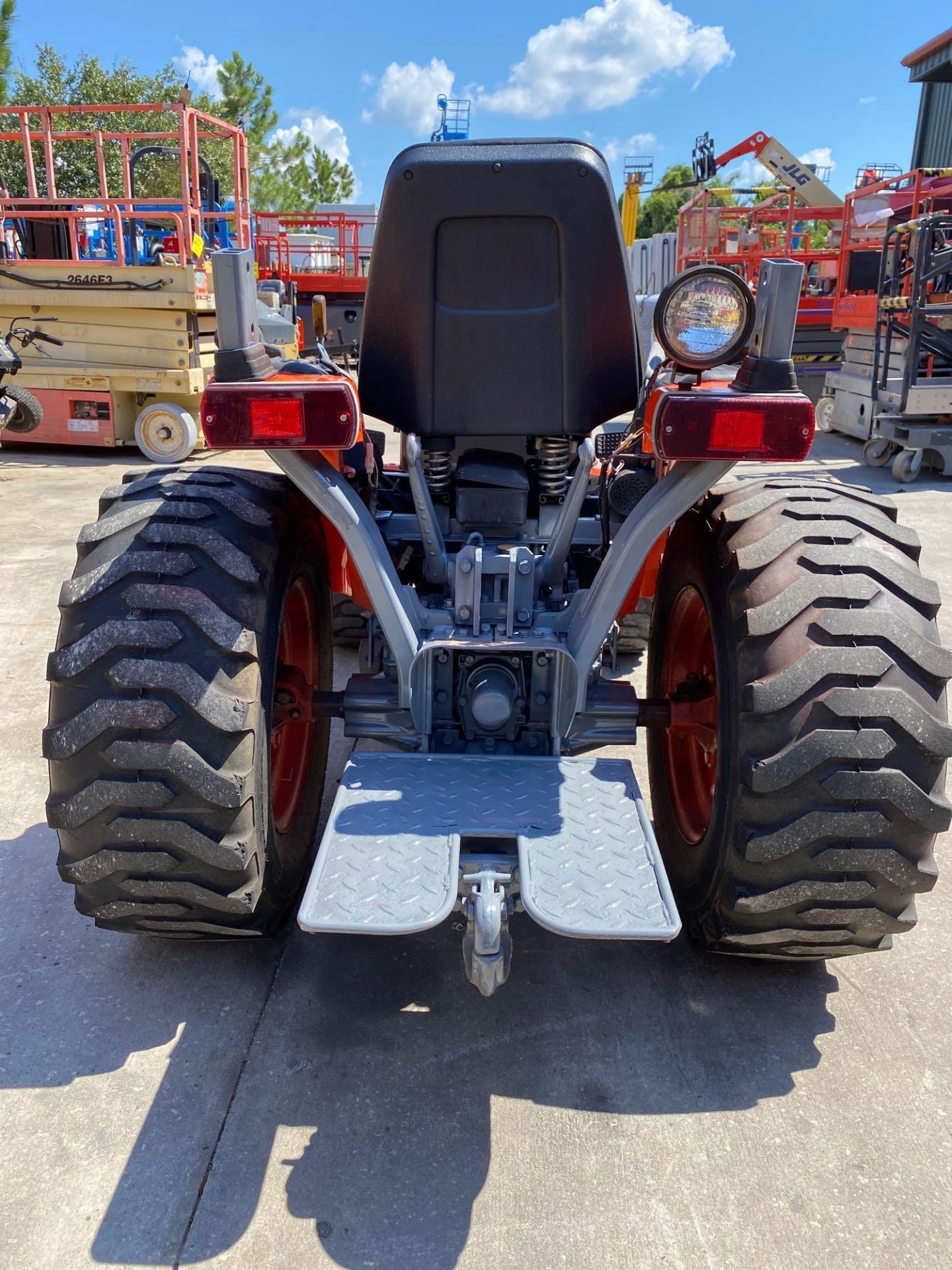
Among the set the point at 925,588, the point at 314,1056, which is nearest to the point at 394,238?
the point at 925,588

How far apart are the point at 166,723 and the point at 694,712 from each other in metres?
1.39

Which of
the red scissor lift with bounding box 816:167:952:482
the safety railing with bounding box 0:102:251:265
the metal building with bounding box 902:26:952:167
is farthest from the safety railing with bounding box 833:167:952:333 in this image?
the metal building with bounding box 902:26:952:167

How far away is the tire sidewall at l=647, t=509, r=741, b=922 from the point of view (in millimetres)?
2246

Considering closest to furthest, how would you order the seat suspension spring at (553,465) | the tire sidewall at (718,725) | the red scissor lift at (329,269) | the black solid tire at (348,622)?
1. the tire sidewall at (718,725)
2. the seat suspension spring at (553,465)
3. the black solid tire at (348,622)
4. the red scissor lift at (329,269)

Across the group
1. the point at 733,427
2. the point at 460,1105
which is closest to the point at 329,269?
the point at 733,427

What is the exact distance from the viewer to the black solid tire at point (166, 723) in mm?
2104

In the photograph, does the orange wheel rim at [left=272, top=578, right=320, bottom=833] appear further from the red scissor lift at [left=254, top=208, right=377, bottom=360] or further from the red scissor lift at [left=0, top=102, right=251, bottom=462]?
the red scissor lift at [left=254, top=208, right=377, bottom=360]

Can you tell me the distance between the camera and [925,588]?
7.46ft

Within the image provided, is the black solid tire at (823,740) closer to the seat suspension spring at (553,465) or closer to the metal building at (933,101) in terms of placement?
the seat suspension spring at (553,465)

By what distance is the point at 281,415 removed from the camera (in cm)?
214

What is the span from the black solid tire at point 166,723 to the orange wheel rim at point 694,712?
1.20 meters

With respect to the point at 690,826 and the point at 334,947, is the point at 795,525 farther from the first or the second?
the point at 334,947

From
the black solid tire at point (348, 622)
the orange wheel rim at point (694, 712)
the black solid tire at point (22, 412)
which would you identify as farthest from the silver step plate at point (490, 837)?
the black solid tire at point (22, 412)

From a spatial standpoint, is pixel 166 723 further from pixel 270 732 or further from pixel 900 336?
pixel 900 336
